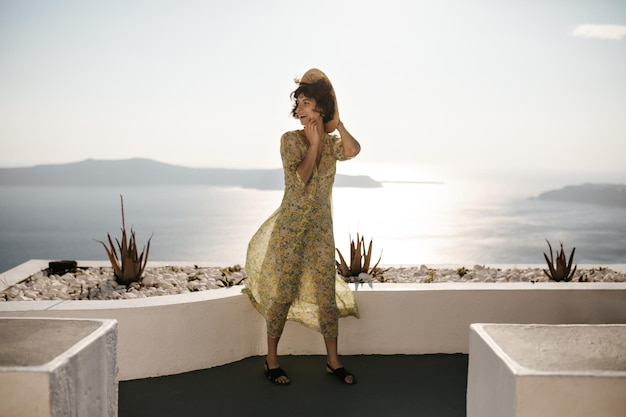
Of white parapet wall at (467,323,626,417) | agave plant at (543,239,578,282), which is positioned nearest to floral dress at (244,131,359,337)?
white parapet wall at (467,323,626,417)

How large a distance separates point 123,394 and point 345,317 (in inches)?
48.7

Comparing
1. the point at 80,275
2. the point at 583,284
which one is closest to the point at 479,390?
the point at 583,284

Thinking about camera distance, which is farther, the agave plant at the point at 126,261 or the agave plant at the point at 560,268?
the agave plant at the point at 560,268

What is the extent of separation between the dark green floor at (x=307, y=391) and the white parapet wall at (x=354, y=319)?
0.29 ft

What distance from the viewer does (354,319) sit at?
12.4ft

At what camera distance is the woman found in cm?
339

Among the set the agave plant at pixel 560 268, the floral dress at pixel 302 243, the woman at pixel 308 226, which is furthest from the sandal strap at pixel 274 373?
the agave plant at pixel 560 268

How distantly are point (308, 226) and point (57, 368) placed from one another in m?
1.83

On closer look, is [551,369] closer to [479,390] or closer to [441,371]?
[479,390]

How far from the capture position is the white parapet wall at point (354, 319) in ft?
11.1

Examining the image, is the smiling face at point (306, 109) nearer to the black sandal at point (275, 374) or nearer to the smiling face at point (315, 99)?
the smiling face at point (315, 99)

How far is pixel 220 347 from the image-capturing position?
11.7 ft

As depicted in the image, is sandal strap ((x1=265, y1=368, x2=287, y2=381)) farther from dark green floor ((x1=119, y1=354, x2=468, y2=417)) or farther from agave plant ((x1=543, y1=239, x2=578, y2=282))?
agave plant ((x1=543, y1=239, x2=578, y2=282))

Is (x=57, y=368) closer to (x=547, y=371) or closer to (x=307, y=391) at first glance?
(x=547, y=371)
